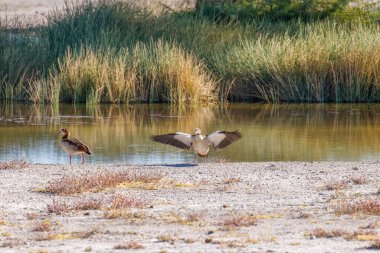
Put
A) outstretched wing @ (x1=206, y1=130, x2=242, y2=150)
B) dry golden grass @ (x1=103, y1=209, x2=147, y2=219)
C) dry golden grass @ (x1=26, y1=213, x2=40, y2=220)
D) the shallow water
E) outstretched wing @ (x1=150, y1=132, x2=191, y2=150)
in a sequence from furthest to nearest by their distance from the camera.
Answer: the shallow water → outstretched wing @ (x1=150, y1=132, x2=191, y2=150) → outstretched wing @ (x1=206, y1=130, x2=242, y2=150) → dry golden grass @ (x1=26, y1=213, x2=40, y2=220) → dry golden grass @ (x1=103, y1=209, x2=147, y2=219)

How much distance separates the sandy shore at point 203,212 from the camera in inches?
371

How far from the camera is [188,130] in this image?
22.5m

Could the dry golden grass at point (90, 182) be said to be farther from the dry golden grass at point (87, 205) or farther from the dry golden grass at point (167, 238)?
the dry golden grass at point (167, 238)

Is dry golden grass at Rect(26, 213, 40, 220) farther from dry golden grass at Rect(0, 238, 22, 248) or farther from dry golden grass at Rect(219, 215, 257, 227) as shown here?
dry golden grass at Rect(219, 215, 257, 227)

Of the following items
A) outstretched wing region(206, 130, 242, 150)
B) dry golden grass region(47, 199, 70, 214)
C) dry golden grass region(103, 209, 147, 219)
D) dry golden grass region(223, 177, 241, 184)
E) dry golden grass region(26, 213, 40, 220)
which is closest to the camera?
dry golden grass region(103, 209, 147, 219)

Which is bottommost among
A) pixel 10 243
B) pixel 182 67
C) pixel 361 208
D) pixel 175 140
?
pixel 10 243

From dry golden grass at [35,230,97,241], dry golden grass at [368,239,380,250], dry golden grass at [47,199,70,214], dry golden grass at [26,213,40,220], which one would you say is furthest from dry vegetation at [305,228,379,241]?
dry golden grass at [26,213,40,220]

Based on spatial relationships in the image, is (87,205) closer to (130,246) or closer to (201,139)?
(130,246)

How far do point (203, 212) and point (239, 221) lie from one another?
997 mm

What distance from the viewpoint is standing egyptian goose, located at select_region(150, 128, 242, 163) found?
15914 millimetres

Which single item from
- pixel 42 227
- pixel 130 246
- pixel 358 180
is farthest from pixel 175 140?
pixel 130 246

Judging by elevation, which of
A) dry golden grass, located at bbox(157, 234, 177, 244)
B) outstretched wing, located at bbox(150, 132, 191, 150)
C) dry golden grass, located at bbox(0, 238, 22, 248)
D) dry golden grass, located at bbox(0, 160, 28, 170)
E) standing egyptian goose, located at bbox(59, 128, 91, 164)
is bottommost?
dry golden grass, located at bbox(0, 238, 22, 248)

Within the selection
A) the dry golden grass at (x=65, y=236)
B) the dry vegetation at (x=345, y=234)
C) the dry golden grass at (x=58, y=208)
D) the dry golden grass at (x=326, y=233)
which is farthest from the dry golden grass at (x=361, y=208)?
the dry golden grass at (x=58, y=208)

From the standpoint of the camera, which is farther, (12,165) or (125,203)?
(12,165)
